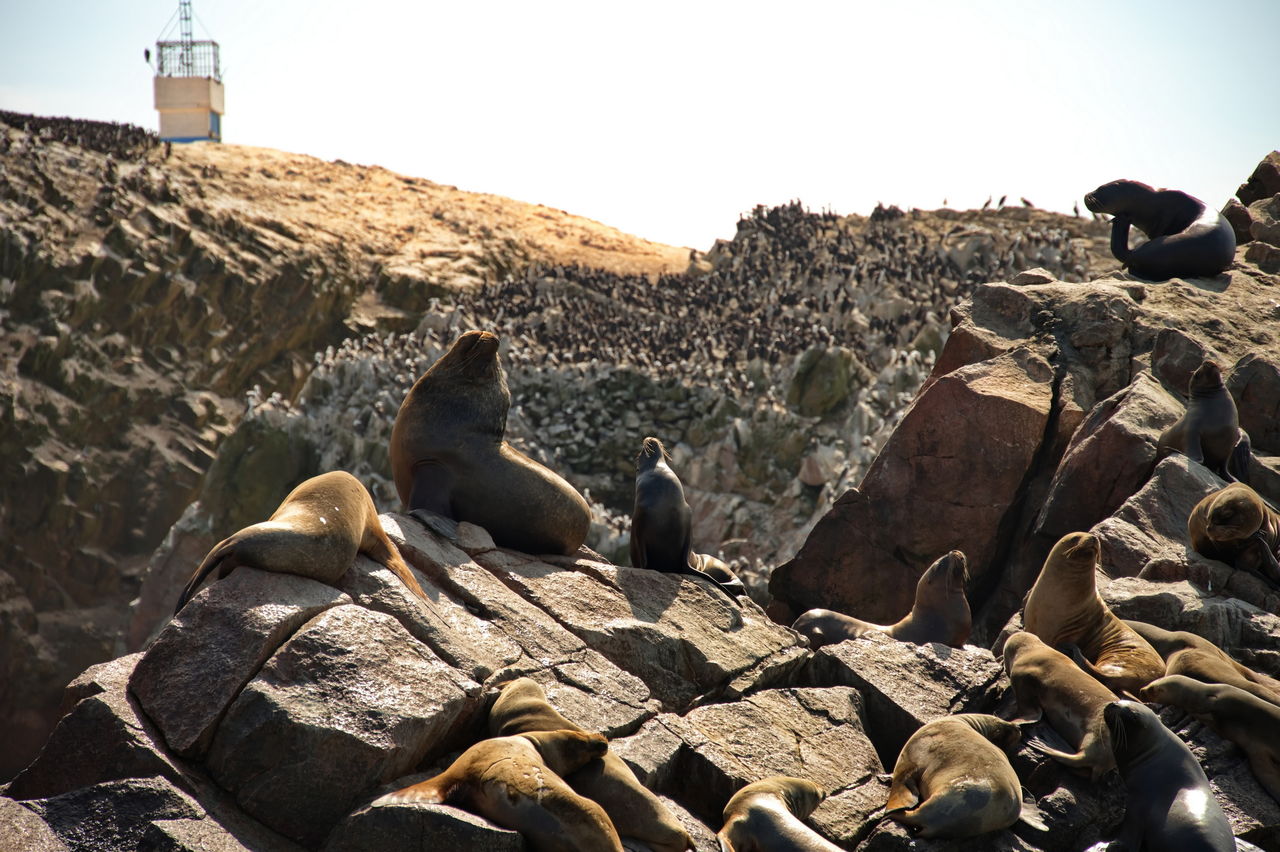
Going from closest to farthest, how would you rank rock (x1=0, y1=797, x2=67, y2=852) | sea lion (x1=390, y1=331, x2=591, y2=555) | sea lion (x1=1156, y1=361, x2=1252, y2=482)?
rock (x1=0, y1=797, x2=67, y2=852)
sea lion (x1=390, y1=331, x2=591, y2=555)
sea lion (x1=1156, y1=361, x2=1252, y2=482)

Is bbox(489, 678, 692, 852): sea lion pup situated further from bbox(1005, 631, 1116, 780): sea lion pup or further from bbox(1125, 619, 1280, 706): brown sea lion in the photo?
bbox(1125, 619, 1280, 706): brown sea lion

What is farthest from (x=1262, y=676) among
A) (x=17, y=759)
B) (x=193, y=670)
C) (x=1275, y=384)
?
(x=17, y=759)

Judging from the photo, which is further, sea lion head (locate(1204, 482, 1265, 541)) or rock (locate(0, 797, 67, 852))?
sea lion head (locate(1204, 482, 1265, 541))

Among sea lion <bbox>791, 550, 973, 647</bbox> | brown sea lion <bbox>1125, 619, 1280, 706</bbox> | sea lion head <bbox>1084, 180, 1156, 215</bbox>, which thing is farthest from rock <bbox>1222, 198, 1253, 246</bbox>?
brown sea lion <bbox>1125, 619, 1280, 706</bbox>

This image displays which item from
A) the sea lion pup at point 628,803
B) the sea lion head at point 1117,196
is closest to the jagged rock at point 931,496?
the sea lion head at point 1117,196

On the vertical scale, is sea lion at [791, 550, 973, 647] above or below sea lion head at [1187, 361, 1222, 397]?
below

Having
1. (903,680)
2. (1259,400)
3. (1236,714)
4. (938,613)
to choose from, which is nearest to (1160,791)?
(1236,714)

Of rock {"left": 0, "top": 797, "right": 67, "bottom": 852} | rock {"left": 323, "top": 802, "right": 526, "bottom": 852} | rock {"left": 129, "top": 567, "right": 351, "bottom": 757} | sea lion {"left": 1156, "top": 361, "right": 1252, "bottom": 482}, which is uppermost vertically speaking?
sea lion {"left": 1156, "top": 361, "right": 1252, "bottom": 482}

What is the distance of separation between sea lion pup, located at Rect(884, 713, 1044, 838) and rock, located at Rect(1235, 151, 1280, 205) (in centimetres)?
1397

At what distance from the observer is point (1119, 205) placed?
523 inches

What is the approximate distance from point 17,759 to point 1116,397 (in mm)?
27113

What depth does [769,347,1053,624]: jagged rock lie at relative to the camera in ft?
31.8

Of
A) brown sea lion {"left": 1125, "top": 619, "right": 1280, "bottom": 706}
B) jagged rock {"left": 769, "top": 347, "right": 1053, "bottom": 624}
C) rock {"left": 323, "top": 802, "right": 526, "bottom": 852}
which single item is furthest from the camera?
jagged rock {"left": 769, "top": 347, "right": 1053, "bottom": 624}

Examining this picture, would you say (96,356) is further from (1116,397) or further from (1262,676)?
(1262,676)
